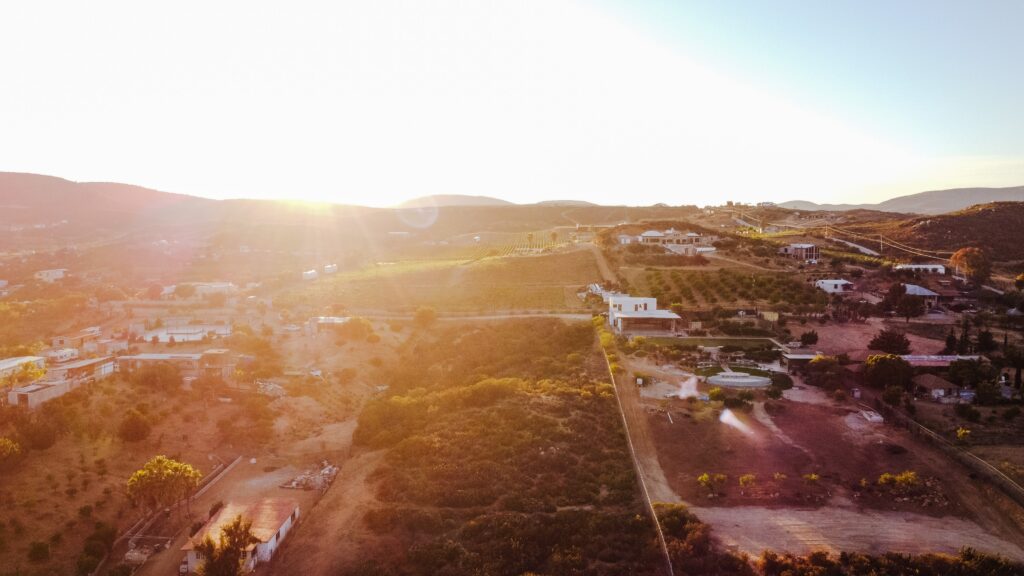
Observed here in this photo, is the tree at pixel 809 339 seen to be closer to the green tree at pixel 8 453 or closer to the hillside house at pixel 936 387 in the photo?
the hillside house at pixel 936 387

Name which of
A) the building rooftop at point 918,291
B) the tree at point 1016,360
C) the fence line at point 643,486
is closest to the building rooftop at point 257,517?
the fence line at point 643,486

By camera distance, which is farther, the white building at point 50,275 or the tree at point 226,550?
the white building at point 50,275

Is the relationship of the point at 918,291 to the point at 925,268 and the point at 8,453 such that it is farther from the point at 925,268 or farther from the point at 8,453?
the point at 8,453

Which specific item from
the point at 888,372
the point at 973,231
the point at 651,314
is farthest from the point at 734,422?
the point at 973,231

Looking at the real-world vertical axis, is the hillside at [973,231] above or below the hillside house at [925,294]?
above

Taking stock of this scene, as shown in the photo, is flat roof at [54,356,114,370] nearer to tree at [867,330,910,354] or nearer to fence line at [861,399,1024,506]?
fence line at [861,399,1024,506]

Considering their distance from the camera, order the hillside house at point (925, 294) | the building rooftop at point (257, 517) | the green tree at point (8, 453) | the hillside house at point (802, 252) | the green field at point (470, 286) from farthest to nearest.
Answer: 1. the hillside house at point (802, 252)
2. the green field at point (470, 286)
3. the hillside house at point (925, 294)
4. the green tree at point (8, 453)
5. the building rooftop at point (257, 517)

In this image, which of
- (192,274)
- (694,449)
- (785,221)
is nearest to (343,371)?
(694,449)

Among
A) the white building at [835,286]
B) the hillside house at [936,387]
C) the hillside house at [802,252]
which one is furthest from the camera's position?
the hillside house at [802,252]
